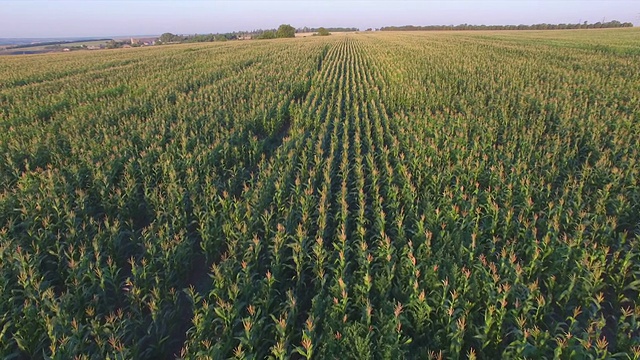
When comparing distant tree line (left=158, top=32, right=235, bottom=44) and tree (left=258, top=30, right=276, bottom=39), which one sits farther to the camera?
distant tree line (left=158, top=32, right=235, bottom=44)

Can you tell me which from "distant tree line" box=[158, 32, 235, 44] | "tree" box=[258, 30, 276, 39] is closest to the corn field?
"tree" box=[258, 30, 276, 39]

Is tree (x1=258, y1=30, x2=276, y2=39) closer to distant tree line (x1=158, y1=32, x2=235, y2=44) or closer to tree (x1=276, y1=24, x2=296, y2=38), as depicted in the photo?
tree (x1=276, y1=24, x2=296, y2=38)

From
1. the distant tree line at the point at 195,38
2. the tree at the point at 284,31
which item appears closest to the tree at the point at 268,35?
the tree at the point at 284,31


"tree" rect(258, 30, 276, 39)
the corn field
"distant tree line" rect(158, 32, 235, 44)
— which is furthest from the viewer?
"distant tree line" rect(158, 32, 235, 44)

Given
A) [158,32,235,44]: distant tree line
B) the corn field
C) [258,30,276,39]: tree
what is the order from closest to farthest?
the corn field
[258,30,276,39]: tree
[158,32,235,44]: distant tree line

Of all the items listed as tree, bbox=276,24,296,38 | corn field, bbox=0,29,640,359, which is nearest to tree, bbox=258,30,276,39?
tree, bbox=276,24,296,38

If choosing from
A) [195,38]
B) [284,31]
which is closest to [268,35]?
[284,31]

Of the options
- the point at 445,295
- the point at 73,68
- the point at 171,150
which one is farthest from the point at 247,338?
the point at 73,68

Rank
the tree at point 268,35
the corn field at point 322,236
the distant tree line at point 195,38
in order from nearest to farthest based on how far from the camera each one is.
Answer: the corn field at point 322,236, the tree at point 268,35, the distant tree line at point 195,38

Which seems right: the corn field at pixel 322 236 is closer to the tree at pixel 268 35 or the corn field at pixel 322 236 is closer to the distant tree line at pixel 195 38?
the tree at pixel 268 35
